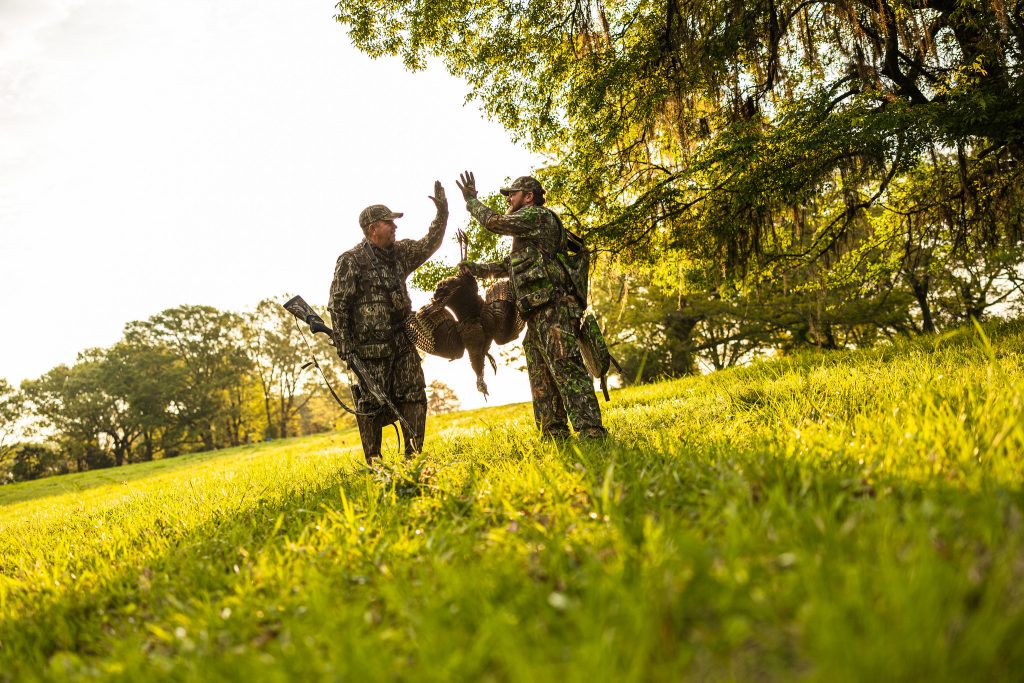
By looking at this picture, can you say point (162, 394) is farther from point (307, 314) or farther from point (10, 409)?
point (307, 314)

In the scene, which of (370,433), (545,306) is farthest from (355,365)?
(545,306)

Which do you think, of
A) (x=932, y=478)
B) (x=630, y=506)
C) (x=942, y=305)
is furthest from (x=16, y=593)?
(x=942, y=305)

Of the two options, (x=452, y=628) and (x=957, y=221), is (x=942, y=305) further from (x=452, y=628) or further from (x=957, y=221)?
(x=452, y=628)

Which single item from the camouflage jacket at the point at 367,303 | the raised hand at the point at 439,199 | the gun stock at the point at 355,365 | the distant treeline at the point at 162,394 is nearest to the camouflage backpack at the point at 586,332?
the raised hand at the point at 439,199

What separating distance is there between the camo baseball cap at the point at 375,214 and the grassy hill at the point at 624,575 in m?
3.32

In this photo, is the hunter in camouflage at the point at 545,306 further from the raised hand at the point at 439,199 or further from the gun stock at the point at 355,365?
the gun stock at the point at 355,365

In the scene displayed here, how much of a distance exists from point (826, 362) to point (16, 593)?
10.2 m

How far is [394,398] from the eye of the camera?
19.1ft

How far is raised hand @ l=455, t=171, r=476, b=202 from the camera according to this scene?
5367 mm

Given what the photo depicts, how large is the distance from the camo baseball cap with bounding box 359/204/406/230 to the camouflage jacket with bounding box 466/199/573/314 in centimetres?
119

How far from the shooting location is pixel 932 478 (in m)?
2.15

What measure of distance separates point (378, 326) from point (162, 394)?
48302 millimetres

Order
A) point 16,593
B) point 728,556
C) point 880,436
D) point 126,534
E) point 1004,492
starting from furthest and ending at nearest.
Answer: point 126,534, point 16,593, point 880,436, point 1004,492, point 728,556

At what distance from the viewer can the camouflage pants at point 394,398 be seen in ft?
18.8
